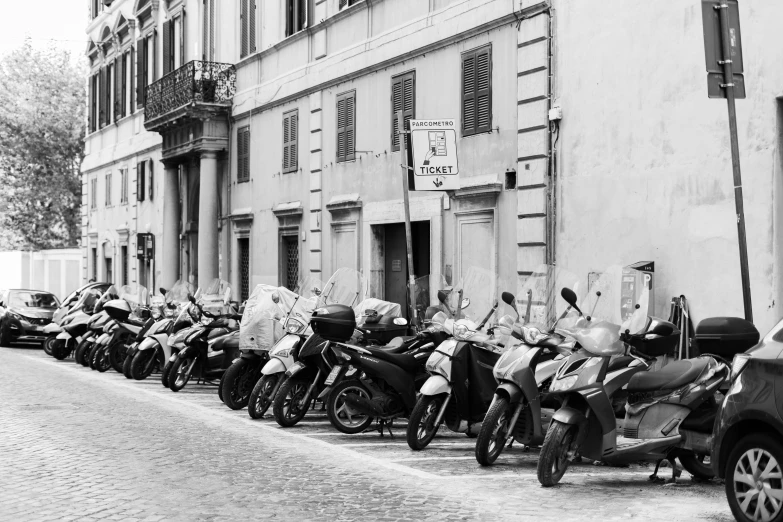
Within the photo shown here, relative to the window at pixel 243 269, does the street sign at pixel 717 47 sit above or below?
above

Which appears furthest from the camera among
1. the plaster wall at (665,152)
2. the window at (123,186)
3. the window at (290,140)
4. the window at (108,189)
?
the window at (108,189)

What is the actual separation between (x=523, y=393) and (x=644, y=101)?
563 cm

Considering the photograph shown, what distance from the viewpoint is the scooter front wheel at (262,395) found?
12617 millimetres

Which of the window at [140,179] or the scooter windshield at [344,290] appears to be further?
the window at [140,179]

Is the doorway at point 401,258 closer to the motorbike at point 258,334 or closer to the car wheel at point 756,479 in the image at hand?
the motorbike at point 258,334

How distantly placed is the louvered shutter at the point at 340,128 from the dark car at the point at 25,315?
400 inches

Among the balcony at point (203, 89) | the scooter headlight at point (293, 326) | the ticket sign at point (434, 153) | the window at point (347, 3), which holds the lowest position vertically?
the scooter headlight at point (293, 326)

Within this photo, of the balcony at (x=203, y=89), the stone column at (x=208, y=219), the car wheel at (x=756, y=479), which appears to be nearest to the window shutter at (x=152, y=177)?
the balcony at (x=203, y=89)

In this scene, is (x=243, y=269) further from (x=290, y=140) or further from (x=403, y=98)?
(x=403, y=98)

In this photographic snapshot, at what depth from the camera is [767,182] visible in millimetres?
12008

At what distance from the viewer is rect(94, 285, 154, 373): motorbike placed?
19.4 meters

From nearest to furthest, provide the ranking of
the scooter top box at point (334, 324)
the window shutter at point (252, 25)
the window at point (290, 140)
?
1. the scooter top box at point (334, 324)
2. the window at point (290, 140)
3. the window shutter at point (252, 25)

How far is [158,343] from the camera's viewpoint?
1777 cm

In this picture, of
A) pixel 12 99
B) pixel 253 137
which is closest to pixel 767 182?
pixel 253 137
